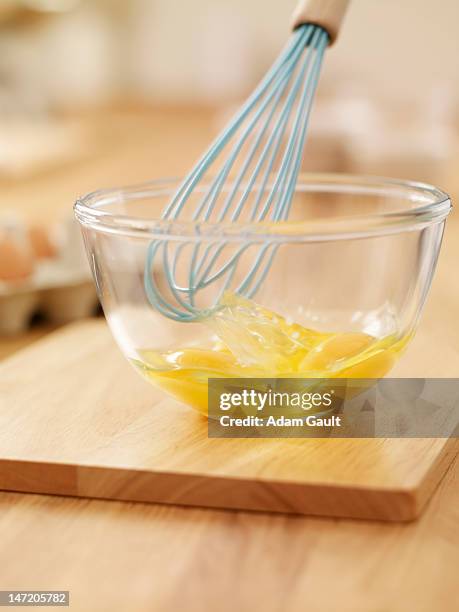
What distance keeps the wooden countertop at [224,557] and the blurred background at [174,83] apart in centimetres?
132

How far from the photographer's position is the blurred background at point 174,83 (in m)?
1.99

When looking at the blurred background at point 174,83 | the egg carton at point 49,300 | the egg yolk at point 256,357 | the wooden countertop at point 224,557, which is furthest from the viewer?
the blurred background at point 174,83

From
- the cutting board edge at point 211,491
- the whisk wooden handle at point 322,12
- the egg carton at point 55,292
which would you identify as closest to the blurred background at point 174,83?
the egg carton at point 55,292

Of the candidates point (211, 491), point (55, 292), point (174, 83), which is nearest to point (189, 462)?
point (211, 491)

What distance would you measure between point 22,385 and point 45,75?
2954 mm

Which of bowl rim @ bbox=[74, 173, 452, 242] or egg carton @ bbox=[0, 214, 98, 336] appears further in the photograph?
egg carton @ bbox=[0, 214, 98, 336]

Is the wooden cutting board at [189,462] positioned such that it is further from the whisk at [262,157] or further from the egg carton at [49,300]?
the egg carton at [49,300]

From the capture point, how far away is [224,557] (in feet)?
1.41

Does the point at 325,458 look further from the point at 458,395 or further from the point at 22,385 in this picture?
the point at 22,385

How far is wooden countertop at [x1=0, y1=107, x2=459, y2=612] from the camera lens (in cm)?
40

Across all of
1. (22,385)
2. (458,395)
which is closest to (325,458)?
(458,395)

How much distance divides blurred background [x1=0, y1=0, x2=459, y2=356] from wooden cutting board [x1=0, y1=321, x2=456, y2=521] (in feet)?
3.96

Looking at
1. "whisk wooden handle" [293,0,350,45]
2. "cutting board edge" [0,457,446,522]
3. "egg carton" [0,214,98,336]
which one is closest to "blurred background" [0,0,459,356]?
"egg carton" [0,214,98,336]

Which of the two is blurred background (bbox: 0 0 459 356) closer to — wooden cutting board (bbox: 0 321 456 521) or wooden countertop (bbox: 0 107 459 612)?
wooden cutting board (bbox: 0 321 456 521)
